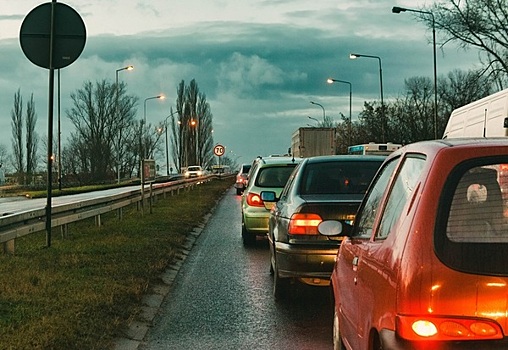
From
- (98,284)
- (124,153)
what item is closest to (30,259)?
(98,284)

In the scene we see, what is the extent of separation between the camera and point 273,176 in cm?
1592

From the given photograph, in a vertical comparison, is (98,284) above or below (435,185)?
below

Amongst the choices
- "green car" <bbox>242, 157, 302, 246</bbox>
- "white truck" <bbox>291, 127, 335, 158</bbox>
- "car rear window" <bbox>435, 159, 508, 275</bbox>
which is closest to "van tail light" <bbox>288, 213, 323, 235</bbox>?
"car rear window" <bbox>435, 159, 508, 275</bbox>

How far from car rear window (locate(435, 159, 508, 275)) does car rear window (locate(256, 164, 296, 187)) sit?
12.2 metres

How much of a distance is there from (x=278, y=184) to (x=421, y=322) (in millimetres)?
12563

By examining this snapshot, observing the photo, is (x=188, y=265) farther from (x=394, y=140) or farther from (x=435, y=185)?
(x=394, y=140)

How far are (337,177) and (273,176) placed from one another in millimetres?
6086

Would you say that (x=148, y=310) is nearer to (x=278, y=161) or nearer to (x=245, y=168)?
(x=278, y=161)

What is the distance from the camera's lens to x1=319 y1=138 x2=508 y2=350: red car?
328 cm

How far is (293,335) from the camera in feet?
A: 24.7

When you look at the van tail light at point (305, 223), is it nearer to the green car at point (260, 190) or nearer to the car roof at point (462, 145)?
the car roof at point (462, 145)

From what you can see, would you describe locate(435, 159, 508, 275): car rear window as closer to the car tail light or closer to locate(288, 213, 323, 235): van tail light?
locate(288, 213, 323, 235): van tail light

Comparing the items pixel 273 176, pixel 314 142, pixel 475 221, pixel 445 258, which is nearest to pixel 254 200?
pixel 273 176

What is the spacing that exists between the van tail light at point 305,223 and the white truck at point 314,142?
34.2 meters
